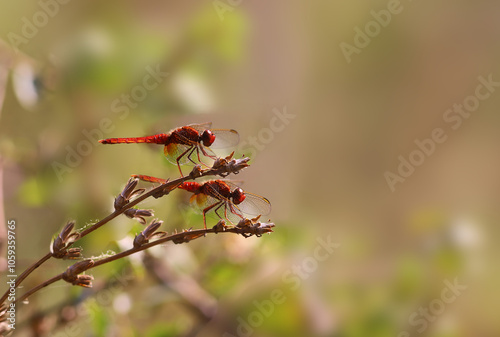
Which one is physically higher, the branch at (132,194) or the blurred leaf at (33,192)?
the branch at (132,194)

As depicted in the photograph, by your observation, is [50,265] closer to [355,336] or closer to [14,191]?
[14,191]

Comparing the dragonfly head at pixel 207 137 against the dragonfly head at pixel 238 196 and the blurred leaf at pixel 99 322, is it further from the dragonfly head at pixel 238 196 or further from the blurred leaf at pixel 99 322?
the blurred leaf at pixel 99 322

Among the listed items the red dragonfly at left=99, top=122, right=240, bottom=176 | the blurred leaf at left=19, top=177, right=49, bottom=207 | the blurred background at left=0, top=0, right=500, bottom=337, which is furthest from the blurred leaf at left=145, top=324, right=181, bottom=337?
the red dragonfly at left=99, top=122, right=240, bottom=176

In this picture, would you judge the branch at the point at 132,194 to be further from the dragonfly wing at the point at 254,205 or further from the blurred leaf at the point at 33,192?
the blurred leaf at the point at 33,192

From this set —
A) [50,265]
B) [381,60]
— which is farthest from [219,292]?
[381,60]

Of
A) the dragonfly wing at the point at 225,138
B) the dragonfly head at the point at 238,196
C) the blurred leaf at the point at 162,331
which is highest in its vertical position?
the dragonfly wing at the point at 225,138

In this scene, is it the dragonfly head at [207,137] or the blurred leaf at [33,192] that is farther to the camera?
the blurred leaf at [33,192]

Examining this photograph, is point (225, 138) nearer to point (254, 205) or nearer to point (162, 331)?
point (254, 205)

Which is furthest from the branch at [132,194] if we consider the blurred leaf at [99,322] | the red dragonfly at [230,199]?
the blurred leaf at [99,322]

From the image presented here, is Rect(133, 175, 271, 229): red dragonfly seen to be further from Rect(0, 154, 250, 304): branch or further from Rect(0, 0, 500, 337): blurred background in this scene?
Rect(0, 0, 500, 337): blurred background
